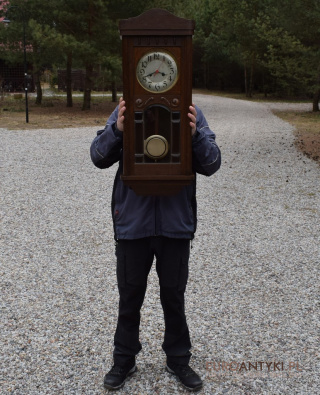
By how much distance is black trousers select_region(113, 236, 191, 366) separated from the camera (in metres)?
2.40

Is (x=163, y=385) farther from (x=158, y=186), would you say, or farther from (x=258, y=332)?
(x=158, y=186)

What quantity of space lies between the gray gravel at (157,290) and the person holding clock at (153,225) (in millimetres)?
352

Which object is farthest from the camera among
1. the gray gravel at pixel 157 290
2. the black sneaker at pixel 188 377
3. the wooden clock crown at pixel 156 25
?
the gray gravel at pixel 157 290

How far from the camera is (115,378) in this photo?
2.60m

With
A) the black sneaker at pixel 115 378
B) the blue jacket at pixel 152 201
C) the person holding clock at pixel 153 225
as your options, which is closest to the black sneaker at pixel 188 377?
the person holding clock at pixel 153 225

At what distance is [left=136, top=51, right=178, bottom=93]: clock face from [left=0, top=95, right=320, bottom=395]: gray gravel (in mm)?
1587

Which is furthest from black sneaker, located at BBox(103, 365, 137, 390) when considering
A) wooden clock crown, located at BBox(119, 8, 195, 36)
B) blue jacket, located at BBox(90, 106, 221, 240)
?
wooden clock crown, located at BBox(119, 8, 195, 36)

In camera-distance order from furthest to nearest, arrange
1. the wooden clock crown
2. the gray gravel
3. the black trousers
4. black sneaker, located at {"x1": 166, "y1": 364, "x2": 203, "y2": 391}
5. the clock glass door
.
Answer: the gray gravel
black sneaker, located at {"x1": 166, "y1": 364, "x2": 203, "y2": 391}
the black trousers
the clock glass door
the wooden clock crown

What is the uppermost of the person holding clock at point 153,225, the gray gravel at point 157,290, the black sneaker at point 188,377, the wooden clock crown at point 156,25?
the wooden clock crown at point 156,25

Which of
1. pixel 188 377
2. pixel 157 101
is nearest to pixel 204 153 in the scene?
pixel 157 101

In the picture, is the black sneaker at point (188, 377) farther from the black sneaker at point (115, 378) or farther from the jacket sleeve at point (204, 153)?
the jacket sleeve at point (204, 153)

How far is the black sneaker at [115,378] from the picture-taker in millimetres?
2586

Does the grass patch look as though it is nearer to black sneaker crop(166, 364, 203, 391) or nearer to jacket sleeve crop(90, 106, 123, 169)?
black sneaker crop(166, 364, 203, 391)

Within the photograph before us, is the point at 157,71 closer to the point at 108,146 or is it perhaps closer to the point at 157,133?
the point at 157,133
